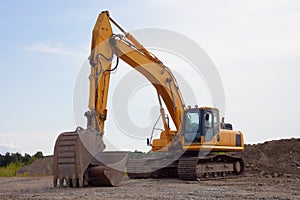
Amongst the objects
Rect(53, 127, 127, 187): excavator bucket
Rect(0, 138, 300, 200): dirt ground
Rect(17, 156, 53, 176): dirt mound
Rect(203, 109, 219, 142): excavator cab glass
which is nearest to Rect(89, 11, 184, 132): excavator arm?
Rect(53, 127, 127, 187): excavator bucket

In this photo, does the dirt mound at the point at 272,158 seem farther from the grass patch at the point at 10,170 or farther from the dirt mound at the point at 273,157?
the grass patch at the point at 10,170

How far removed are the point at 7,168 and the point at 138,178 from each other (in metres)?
15.2

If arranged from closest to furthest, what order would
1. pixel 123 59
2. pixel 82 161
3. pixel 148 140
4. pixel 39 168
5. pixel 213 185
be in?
pixel 82 161
pixel 213 185
pixel 123 59
pixel 148 140
pixel 39 168

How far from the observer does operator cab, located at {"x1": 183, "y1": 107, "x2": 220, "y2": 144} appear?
18.0m

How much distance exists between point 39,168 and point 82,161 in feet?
62.4

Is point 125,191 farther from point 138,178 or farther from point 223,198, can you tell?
point 138,178

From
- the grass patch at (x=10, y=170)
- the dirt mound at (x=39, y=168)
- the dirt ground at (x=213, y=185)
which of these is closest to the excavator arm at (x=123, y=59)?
the dirt ground at (x=213, y=185)

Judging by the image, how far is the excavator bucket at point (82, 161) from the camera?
13656 millimetres

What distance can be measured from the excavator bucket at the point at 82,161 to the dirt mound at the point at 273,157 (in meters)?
8.73

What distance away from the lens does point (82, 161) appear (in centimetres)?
1370

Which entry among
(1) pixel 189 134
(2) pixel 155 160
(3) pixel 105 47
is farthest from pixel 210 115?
(3) pixel 105 47

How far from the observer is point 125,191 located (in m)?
12.9

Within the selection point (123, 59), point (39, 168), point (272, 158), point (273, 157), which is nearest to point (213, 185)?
point (123, 59)

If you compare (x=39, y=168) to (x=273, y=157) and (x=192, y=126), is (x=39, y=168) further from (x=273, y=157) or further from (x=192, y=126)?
(x=192, y=126)
